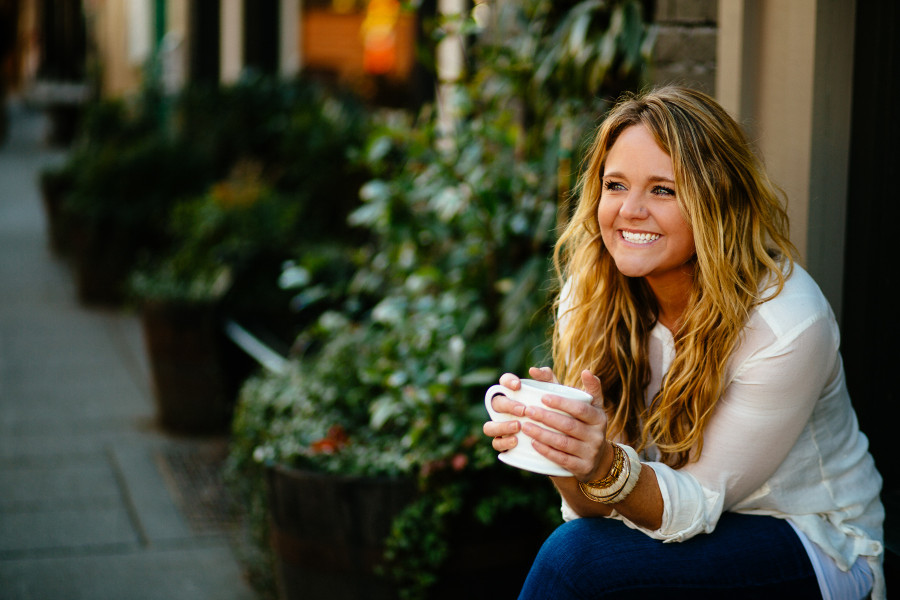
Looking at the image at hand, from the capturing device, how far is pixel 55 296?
8.59 meters

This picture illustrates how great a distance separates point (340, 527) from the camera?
2.81 m

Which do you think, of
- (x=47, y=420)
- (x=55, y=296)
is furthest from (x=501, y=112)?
(x=55, y=296)

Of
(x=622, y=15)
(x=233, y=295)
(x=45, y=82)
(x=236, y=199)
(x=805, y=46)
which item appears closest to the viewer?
(x=805, y=46)

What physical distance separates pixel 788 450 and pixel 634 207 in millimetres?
543

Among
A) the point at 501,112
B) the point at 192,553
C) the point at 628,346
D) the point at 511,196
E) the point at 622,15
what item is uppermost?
the point at 622,15

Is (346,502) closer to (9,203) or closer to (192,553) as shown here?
(192,553)

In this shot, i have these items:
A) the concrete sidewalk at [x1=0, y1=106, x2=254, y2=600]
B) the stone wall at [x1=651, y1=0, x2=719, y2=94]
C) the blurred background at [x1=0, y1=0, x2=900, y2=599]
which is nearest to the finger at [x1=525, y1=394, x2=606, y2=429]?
the blurred background at [x1=0, y1=0, x2=900, y2=599]

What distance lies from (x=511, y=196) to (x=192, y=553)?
70.4 inches

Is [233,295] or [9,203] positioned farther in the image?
[9,203]

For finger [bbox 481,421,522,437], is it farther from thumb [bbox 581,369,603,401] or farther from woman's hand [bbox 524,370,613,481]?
thumb [bbox 581,369,603,401]

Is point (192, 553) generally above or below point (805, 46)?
below

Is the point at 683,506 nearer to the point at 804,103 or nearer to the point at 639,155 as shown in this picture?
the point at 639,155

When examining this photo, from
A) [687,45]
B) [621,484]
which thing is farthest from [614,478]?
[687,45]

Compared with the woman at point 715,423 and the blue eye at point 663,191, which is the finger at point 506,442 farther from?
the blue eye at point 663,191
